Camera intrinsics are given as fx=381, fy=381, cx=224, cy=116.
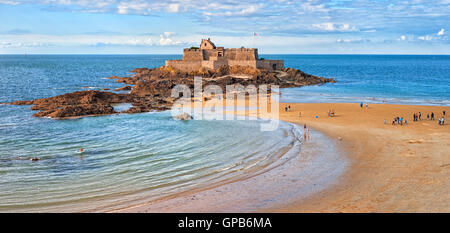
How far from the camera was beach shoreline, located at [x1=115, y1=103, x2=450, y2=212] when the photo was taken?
1448 centimetres

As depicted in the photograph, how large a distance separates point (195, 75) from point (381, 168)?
1952 inches

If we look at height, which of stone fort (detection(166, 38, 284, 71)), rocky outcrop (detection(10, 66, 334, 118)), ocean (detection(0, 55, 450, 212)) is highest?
stone fort (detection(166, 38, 284, 71))

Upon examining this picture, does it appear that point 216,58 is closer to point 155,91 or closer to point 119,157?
point 155,91

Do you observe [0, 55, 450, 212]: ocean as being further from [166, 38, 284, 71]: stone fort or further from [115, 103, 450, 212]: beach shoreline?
[166, 38, 284, 71]: stone fort

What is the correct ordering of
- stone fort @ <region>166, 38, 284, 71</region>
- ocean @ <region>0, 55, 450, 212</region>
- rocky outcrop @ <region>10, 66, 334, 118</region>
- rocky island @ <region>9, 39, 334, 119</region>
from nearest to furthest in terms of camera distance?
→ ocean @ <region>0, 55, 450, 212</region>, rocky outcrop @ <region>10, 66, 334, 118</region>, rocky island @ <region>9, 39, 334, 119</region>, stone fort @ <region>166, 38, 284, 71</region>

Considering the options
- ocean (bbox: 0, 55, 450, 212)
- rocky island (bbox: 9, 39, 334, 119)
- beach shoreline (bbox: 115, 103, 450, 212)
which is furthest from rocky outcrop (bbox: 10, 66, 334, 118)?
beach shoreline (bbox: 115, 103, 450, 212)

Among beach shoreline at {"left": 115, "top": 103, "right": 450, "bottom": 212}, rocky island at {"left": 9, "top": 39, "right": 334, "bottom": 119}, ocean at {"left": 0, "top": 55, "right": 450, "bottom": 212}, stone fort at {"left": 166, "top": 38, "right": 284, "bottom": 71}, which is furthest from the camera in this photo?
stone fort at {"left": 166, "top": 38, "right": 284, "bottom": 71}

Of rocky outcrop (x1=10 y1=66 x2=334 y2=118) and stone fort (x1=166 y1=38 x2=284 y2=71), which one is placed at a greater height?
stone fort (x1=166 y1=38 x2=284 y2=71)

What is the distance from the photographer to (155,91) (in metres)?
51.8

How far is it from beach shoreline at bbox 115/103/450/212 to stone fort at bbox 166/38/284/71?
34.3 m

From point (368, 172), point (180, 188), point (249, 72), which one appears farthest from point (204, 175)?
point (249, 72)

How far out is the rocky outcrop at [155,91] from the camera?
37500mm
